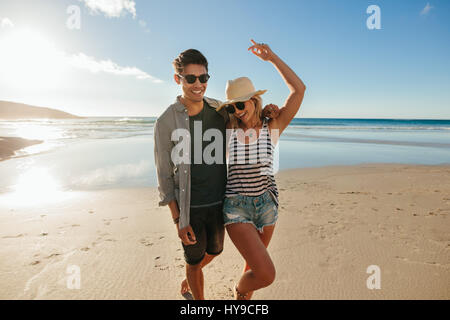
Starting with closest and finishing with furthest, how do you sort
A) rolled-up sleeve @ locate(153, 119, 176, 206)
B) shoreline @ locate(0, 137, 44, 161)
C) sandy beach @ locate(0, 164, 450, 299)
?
rolled-up sleeve @ locate(153, 119, 176, 206)
sandy beach @ locate(0, 164, 450, 299)
shoreline @ locate(0, 137, 44, 161)

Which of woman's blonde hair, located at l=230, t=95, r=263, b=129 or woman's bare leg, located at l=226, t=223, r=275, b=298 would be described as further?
woman's blonde hair, located at l=230, t=95, r=263, b=129

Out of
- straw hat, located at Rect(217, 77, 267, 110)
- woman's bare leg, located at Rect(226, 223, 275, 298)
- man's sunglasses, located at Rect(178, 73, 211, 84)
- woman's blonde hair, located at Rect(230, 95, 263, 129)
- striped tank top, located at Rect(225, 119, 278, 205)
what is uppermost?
man's sunglasses, located at Rect(178, 73, 211, 84)

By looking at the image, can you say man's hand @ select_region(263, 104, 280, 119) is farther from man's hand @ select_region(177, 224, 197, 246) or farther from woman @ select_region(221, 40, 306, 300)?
man's hand @ select_region(177, 224, 197, 246)

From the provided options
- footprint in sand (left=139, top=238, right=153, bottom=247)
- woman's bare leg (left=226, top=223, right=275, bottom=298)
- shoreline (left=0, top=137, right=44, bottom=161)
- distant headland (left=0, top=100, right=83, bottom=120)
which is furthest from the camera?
distant headland (left=0, top=100, right=83, bottom=120)

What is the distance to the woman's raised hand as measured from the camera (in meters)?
Answer: 2.69

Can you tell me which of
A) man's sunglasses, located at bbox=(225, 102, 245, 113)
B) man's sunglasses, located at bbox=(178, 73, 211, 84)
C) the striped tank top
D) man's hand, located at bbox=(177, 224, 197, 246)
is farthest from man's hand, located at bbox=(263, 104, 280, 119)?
man's hand, located at bbox=(177, 224, 197, 246)

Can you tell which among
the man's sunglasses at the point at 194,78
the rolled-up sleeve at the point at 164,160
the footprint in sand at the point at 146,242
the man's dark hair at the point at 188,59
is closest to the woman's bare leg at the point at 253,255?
the rolled-up sleeve at the point at 164,160

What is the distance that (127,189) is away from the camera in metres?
6.81

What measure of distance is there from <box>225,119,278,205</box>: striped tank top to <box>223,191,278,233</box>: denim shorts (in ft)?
0.17
